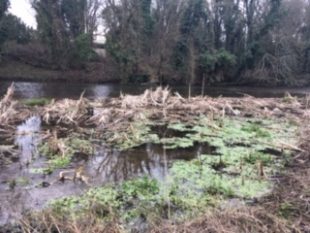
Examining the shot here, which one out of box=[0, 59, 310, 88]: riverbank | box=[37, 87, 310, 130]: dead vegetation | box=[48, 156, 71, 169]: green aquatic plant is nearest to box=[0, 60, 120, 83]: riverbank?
box=[0, 59, 310, 88]: riverbank

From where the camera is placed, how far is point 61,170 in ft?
25.4

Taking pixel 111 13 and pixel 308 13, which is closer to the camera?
pixel 111 13

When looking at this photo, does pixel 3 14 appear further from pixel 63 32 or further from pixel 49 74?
pixel 49 74

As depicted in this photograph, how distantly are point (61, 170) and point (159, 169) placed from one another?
1957 mm

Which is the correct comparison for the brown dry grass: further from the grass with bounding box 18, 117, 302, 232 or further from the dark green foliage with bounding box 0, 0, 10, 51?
the dark green foliage with bounding box 0, 0, 10, 51

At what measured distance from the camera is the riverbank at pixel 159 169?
204 inches

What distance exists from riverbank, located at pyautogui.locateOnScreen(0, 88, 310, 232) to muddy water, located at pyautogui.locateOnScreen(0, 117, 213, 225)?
2cm

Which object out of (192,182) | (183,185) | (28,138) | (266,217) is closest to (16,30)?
(28,138)

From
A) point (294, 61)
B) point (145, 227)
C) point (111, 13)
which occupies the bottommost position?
point (145, 227)

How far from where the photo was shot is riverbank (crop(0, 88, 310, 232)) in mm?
5188

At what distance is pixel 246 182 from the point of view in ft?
23.1

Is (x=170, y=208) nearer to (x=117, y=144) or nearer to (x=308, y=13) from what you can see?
(x=117, y=144)

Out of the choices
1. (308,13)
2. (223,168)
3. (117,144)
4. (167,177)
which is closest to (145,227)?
(167,177)

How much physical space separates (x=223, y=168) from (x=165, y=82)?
2615cm
